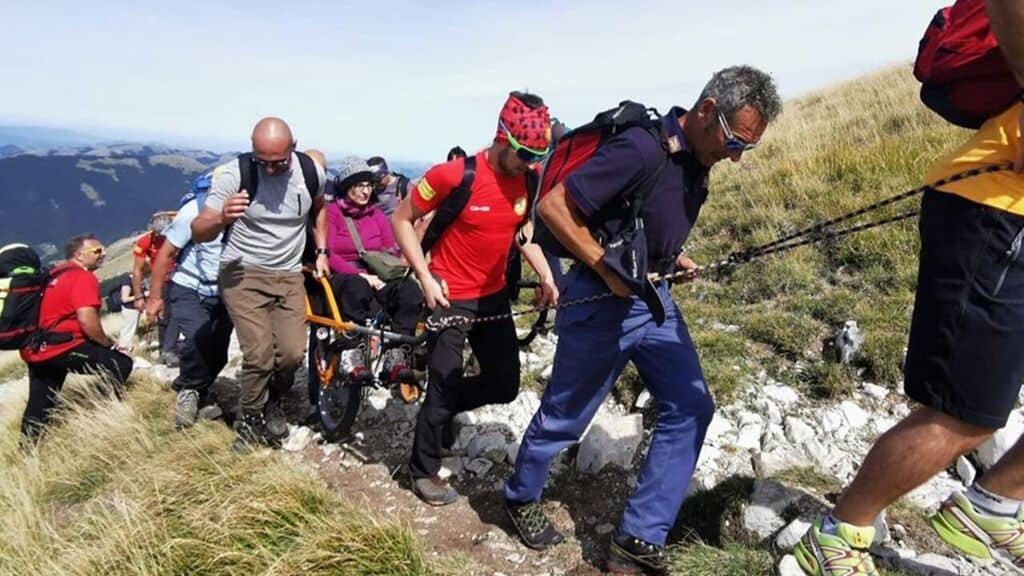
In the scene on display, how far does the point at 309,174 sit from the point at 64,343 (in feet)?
11.2

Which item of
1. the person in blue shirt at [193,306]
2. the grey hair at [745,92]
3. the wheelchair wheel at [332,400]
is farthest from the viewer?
the person in blue shirt at [193,306]

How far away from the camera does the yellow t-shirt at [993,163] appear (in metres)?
2.01

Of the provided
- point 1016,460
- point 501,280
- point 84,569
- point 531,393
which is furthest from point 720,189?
point 84,569

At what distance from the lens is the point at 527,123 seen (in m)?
4.17

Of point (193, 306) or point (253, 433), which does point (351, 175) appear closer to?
point (193, 306)

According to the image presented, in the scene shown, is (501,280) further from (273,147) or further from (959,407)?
(959,407)

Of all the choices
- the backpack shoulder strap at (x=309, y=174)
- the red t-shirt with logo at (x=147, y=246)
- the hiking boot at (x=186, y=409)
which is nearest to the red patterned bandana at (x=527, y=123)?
the backpack shoulder strap at (x=309, y=174)

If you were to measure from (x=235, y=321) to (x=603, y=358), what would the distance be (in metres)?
3.40

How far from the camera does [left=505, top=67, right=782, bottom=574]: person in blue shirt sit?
2.90 m

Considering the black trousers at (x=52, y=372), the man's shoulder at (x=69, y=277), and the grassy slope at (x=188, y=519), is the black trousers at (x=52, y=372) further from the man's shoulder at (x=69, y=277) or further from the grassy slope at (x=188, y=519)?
the grassy slope at (x=188, y=519)

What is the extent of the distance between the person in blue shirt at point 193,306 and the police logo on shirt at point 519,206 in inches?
123

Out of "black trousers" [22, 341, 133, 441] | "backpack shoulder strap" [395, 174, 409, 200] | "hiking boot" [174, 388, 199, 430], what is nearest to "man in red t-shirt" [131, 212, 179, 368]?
"black trousers" [22, 341, 133, 441]

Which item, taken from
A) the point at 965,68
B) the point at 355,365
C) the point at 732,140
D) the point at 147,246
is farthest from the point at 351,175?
the point at 965,68

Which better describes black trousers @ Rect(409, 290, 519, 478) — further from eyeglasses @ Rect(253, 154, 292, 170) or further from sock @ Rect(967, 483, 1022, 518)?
sock @ Rect(967, 483, 1022, 518)
